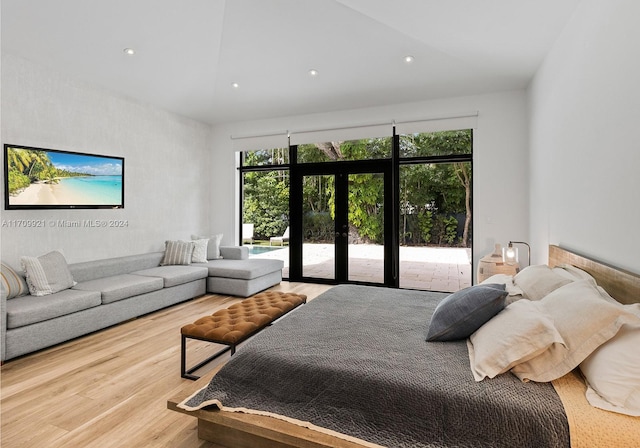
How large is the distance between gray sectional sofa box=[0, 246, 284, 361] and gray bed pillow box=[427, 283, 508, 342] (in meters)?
3.27

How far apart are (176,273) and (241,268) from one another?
2.90 feet

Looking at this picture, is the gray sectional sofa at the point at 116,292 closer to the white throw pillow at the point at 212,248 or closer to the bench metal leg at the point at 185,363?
the white throw pillow at the point at 212,248

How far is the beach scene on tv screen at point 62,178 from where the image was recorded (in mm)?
3658

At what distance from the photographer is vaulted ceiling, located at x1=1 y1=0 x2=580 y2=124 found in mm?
3135

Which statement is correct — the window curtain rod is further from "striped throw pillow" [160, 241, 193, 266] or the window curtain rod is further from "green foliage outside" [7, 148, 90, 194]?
"green foliage outside" [7, 148, 90, 194]

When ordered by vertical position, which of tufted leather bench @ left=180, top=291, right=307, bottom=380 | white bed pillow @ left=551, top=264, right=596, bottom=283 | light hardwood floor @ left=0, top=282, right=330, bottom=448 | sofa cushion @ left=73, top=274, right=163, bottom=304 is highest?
white bed pillow @ left=551, top=264, right=596, bottom=283

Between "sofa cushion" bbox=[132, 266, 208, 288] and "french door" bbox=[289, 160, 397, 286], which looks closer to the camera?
"sofa cushion" bbox=[132, 266, 208, 288]

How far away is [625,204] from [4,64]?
542 centimetres

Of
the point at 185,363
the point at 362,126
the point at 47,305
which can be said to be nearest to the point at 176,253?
the point at 47,305

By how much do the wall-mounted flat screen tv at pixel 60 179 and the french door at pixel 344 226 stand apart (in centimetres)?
280

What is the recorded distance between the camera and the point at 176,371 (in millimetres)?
2723

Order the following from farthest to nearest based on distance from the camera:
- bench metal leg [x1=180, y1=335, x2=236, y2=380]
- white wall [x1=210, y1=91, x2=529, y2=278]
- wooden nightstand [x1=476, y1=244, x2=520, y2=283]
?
white wall [x1=210, y1=91, x2=529, y2=278], wooden nightstand [x1=476, y1=244, x2=520, y2=283], bench metal leg [x1=180, y1=335, x2=236, y2=380]

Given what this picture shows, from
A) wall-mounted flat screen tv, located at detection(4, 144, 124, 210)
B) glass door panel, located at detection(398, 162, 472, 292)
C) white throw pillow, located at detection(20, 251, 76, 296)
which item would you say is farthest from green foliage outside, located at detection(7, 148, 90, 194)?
glass door panel, located at detection(398, 162, 472, 292)

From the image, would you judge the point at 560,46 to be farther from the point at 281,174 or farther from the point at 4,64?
the point at 4,64
